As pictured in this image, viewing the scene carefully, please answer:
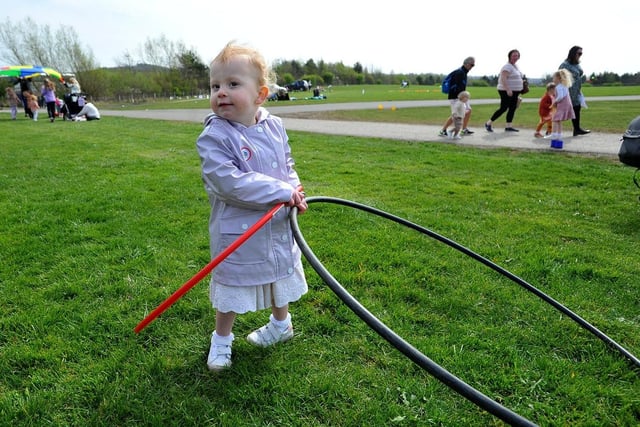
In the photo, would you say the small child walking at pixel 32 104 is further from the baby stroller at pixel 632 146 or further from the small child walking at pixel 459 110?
the baby stroller at pixel 632 146

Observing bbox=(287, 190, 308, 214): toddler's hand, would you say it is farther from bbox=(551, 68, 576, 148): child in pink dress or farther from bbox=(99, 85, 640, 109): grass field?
bbox=(99, 85, 640, 109): grass field

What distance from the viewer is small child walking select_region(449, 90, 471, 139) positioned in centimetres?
1036

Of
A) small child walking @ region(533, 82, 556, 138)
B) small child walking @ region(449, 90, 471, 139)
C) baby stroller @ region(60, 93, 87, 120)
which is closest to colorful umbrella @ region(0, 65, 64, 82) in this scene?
baby stroller @ region(60, 93, 87, 120)

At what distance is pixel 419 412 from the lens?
2238 mm

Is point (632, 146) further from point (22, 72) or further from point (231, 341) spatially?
point (22, 72)

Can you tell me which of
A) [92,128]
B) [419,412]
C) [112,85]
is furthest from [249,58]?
[112,85]

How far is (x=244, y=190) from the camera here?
2.18 m

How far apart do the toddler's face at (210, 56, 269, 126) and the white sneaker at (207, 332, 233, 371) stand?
135 cm

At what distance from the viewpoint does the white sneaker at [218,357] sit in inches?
99.0

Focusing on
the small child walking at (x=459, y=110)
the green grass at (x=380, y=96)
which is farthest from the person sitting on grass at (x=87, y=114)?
the small child walking at (x=459, y=110)

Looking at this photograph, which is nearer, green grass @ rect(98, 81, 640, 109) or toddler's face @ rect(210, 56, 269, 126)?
toddler's face @ rect(210, 56, 269, 126)

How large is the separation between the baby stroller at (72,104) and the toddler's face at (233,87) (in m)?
20.7

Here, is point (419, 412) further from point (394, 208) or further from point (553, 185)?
point (553, 185)

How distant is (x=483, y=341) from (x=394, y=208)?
2.72 metres
